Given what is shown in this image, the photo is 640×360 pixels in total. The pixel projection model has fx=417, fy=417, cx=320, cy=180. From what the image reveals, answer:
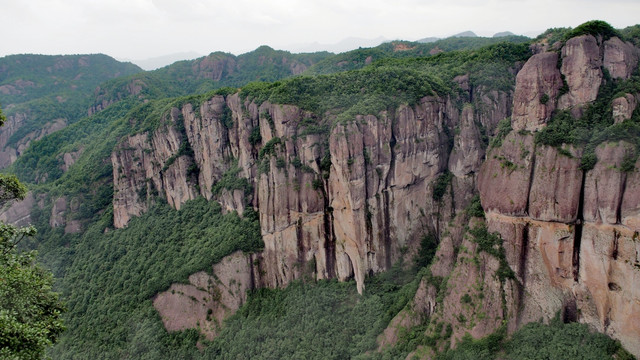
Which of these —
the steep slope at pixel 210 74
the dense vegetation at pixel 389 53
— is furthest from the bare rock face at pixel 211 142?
the steep slope at pixel 210 74

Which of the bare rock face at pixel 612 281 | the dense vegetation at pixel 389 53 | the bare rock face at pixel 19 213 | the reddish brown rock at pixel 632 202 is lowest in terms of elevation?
the bare rock face at pixel 19 213

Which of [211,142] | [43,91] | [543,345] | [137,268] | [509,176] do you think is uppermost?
[43,91]

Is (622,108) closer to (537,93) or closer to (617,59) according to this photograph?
(537,93)

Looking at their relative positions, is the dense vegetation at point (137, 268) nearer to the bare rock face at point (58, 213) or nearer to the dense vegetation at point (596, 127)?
the bare rock face at point (58, 213)

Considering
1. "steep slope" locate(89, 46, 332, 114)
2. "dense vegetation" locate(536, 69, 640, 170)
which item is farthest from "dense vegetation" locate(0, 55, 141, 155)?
"dense vegetation" locate(536, 69, 640, 170)

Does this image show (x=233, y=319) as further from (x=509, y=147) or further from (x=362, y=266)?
(x=509, y=147)

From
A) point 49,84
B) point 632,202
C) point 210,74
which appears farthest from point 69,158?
point 632,202
